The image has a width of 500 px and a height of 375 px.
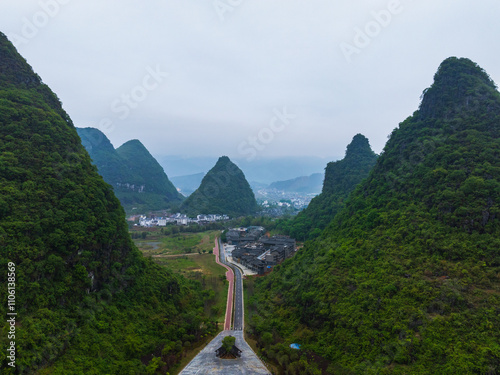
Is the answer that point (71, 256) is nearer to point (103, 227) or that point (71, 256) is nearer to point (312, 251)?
point (103, 227)

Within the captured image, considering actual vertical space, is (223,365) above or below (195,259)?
below

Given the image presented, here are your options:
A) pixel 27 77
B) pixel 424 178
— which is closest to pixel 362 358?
pixel 424 178

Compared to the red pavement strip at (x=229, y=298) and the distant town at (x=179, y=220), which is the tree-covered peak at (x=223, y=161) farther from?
the red pavement strip at (x=229, y=298)

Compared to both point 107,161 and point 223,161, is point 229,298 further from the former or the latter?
point 107,161

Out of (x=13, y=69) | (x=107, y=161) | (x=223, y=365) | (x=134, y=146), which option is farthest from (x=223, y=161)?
(x=223, y=365)

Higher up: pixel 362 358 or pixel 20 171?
pixel 20 171
